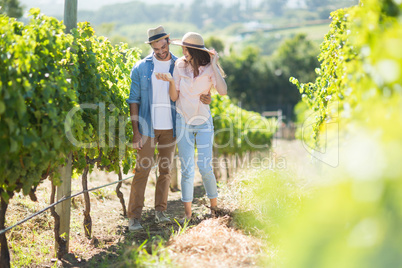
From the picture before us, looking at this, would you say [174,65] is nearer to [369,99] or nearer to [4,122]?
A: [4,122]

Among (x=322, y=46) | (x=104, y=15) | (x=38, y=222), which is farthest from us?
(x=104, y=15)

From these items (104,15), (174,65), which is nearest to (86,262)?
(174,65)

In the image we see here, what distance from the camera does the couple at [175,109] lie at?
13.5 feet

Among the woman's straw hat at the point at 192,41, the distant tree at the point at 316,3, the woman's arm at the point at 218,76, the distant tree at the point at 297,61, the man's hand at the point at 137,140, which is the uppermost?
the distant tree at the point at 316,3

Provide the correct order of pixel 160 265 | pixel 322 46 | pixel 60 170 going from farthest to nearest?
1. pixel 322 46
2. pixel 60 170
3. pixel 160 265

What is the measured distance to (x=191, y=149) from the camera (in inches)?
165

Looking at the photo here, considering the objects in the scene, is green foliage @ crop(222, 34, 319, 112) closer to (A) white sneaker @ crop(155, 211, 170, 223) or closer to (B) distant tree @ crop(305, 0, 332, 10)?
(A) white sneaker @ crop(155, 211, 170, 223)

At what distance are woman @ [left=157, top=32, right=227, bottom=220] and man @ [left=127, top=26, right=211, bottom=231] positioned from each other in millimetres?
183

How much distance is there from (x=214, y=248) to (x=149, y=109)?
73.0 inches

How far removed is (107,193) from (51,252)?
253cm

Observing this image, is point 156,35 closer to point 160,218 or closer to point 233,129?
point 160,218

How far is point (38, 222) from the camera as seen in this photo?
484 centimetres

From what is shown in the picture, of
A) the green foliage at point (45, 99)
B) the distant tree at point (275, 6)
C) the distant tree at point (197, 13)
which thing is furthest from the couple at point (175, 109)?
the distant tree at point (275, 6)

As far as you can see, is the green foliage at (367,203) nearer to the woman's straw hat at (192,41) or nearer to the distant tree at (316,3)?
the woman's straw hat at (192,41)
